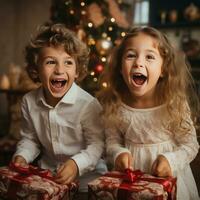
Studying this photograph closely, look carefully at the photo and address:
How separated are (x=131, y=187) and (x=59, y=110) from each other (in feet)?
1.52

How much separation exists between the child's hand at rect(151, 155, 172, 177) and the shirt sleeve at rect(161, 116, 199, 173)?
0.03 m

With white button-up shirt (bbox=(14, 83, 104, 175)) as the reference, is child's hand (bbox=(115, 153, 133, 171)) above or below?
below

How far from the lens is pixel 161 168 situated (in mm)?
1107

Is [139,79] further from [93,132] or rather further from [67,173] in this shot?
[67,173]

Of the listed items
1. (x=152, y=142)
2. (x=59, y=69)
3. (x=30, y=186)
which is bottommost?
(x=30, y=186)

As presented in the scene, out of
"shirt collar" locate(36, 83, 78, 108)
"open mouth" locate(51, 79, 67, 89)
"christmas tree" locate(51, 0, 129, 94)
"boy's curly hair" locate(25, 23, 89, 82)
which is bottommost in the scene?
"shirt collar" locate(36, 83, 78, 108)

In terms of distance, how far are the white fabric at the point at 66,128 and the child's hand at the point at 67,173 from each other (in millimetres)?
88

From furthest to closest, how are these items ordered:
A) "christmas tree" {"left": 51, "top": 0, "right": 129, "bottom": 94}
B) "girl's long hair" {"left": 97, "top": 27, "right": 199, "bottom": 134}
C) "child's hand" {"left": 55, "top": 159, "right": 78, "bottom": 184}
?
"christmas tree" {"left": 51, "top": 0, "right": 129, "bottom": 94}, "girl's long hair" {"left": 97, "top": 27, "right": 199, "bottom": 134}, "child's hand" {"left": 55, "top": 159, "right": 78, "bottom": 184}

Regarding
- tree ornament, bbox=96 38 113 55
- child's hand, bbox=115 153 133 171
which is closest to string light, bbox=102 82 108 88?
child's hand, bbox=115 153 133 171

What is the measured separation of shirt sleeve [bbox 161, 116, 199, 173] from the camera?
116 cm

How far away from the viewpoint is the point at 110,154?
1.25 meters

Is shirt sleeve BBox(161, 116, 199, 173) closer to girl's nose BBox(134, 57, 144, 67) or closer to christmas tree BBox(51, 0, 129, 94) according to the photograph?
girl's nose BBox(134, 57, 144, 67)

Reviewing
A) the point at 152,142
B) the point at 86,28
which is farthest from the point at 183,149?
the point at 86,28

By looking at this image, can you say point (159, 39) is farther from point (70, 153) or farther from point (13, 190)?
point (13, 190)
